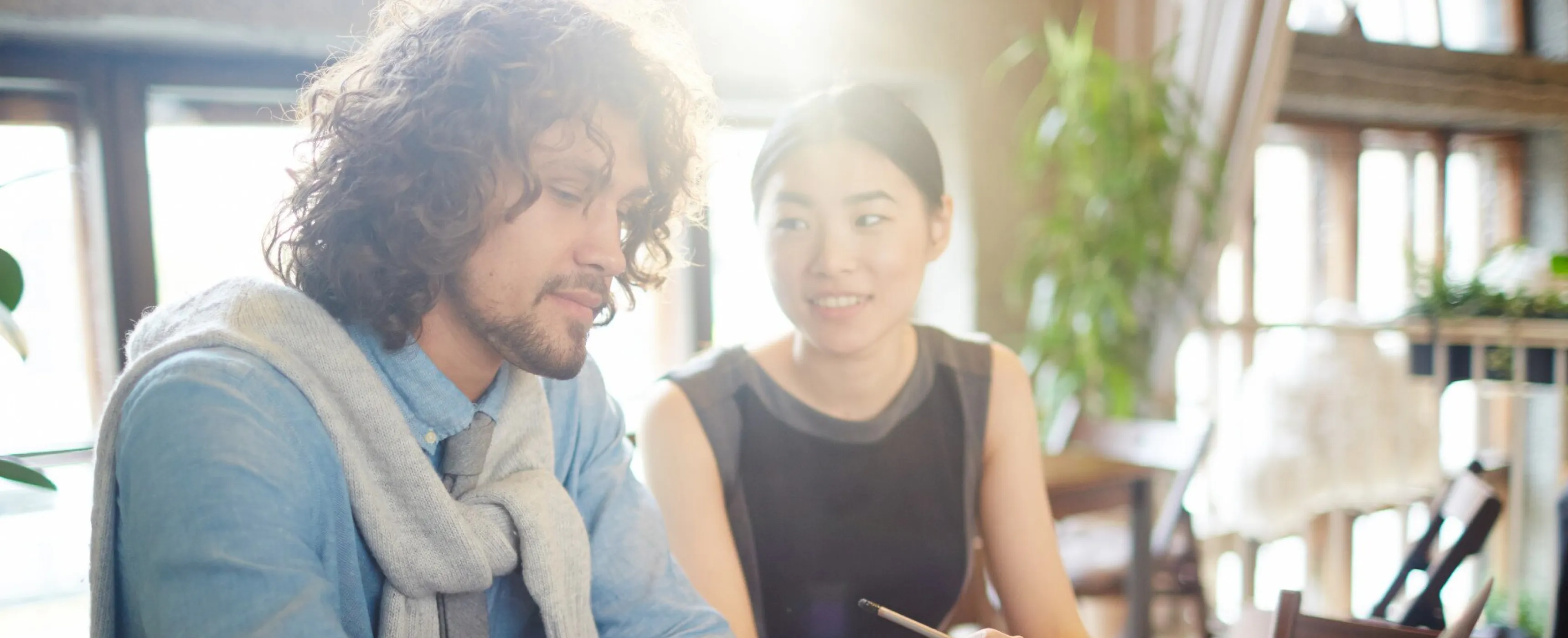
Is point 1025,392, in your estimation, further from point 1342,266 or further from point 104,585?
point 1342,266

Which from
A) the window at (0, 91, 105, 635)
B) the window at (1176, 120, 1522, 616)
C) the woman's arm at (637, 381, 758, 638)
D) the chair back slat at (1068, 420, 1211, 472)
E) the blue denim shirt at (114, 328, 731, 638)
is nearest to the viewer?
the blue denim shirt at (114, 328, 731, 638)

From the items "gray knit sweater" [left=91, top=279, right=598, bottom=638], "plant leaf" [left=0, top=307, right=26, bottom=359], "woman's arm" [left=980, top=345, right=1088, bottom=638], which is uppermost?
"plant leaf" [left=0, top=307, right=26, bottom=359]

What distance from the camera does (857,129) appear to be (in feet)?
4.23

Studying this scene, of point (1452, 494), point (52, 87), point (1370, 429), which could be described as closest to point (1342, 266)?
point (1370, 429)

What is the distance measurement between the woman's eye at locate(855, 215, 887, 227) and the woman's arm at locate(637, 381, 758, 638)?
1.14ft

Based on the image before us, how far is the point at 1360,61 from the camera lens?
9.04 feet

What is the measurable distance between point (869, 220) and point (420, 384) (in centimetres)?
66

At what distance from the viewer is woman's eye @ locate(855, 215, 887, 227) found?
1299 millimetres

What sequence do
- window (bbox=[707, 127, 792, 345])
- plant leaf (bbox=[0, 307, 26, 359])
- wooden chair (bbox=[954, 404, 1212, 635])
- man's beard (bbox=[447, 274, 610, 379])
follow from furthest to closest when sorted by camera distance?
window (bbox=[707, 127, 792, 345]), wooden chair (bbox=[954, 404, 1212, 635]), man's beard (bbox=[447, 274, 610, 379]), plant leaf (bbox=[0, 307, 26, 359])

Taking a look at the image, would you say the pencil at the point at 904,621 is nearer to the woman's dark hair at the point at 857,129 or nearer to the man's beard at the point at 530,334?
the man's beard at the point at 530,334

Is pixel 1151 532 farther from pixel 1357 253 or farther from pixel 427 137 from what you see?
pixel 427 137


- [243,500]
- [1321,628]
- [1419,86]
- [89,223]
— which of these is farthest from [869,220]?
[1419,86]

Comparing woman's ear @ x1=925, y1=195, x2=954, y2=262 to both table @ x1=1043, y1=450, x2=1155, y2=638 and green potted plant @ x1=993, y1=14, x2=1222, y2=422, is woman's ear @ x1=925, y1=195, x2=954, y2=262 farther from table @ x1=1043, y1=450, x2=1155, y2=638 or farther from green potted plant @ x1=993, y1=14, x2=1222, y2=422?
green potted plant @ x1=993, y1=14, x2=1222, y2=422

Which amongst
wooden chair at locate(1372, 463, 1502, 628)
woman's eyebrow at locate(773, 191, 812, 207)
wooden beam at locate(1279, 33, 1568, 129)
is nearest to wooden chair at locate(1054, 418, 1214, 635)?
wooden chair at locate(1372, 463, 1502, 628)
